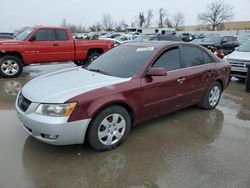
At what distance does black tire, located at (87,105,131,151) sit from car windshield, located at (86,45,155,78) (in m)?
0.64

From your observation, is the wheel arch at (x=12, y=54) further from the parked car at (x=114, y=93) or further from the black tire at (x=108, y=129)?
the black tire at (x=108, y=129)

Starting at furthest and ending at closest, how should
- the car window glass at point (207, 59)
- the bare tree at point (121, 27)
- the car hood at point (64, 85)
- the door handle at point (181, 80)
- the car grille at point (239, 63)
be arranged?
the bare tree at point (121, 27) → the car grille at point (239, 63) → the car window glass at point (207, 59) → the door handle at point (181, 80) → the car hood at point (64, 85)

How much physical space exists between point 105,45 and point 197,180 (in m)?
8.60

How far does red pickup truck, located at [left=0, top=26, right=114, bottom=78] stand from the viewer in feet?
28.5

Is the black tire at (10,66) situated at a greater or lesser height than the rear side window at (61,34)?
lesser

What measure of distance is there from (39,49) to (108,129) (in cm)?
650

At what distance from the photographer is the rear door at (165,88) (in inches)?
157

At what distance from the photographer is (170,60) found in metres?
4.50

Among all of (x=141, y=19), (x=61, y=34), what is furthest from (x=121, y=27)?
(x=61, y=34)

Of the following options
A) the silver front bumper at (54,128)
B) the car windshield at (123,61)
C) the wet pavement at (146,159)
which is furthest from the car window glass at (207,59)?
the silver front bumper at (54,128)

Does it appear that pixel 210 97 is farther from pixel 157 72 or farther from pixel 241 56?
pixel 241 56

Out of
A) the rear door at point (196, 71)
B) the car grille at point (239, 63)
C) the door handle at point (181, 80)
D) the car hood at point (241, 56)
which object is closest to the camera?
the door handle at point (181, 80)

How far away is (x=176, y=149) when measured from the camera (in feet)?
12.5

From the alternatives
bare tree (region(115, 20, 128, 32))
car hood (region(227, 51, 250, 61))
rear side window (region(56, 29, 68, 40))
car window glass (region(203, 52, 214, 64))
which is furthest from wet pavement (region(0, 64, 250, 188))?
bare tree (region(115, 20, 128, 32))
